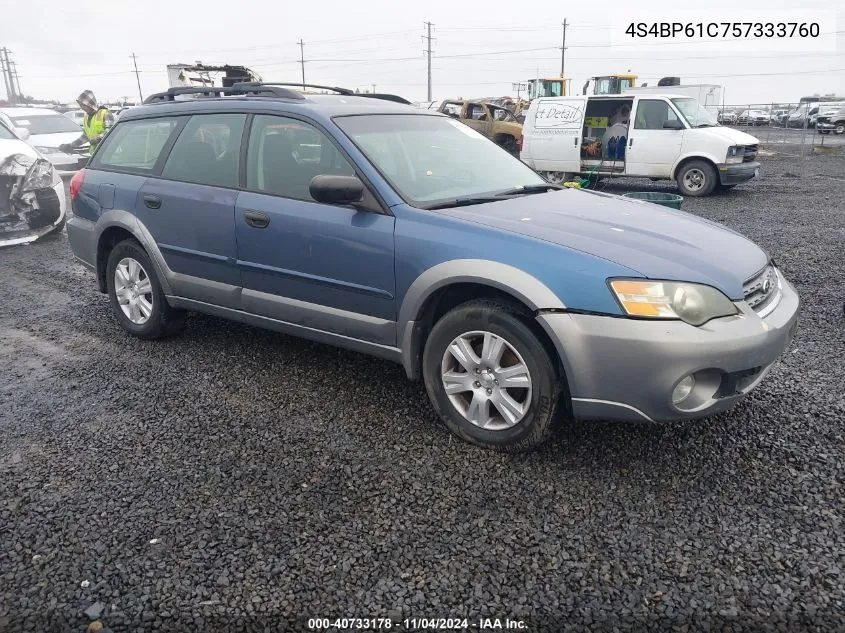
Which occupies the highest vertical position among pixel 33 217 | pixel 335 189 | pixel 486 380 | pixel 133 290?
pixel 335 189

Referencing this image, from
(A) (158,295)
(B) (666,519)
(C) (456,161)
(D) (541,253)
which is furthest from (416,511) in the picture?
(A) (158,295)

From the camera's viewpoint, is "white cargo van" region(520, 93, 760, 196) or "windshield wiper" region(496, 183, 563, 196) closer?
"windshield wiper" region(496, 183, 563, 196)

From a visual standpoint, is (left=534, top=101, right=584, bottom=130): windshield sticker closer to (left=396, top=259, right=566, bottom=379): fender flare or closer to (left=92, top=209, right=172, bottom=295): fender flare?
(left=92, top=209, right=172, bottom=295): fender flare

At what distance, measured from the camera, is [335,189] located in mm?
3287

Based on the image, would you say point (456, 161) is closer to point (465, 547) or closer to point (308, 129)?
point (308, 129)

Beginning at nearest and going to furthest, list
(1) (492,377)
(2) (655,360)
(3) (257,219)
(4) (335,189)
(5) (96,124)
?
(2) (655,360) → (1) (492,377) → (4) (335,189) → (3) (257,219) → (5) (96,124)

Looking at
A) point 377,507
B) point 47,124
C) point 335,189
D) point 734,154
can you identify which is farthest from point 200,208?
point 47,124

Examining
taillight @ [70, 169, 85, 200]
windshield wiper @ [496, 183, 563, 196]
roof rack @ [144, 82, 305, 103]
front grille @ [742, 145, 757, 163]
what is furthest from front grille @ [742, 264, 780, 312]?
front grille @ [742, 145, 757, 163]

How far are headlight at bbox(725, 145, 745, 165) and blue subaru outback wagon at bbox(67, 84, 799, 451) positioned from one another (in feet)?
29.2

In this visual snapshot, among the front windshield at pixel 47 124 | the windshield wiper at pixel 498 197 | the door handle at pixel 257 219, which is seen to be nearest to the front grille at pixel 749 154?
the windshield wiper at pixel 498 197

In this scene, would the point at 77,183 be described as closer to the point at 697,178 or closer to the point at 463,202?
the point at 463,202

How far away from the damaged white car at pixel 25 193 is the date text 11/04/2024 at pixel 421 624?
313 inches

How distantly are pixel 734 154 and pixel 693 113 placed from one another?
1185mm

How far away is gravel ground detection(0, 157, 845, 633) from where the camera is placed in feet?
7.28
